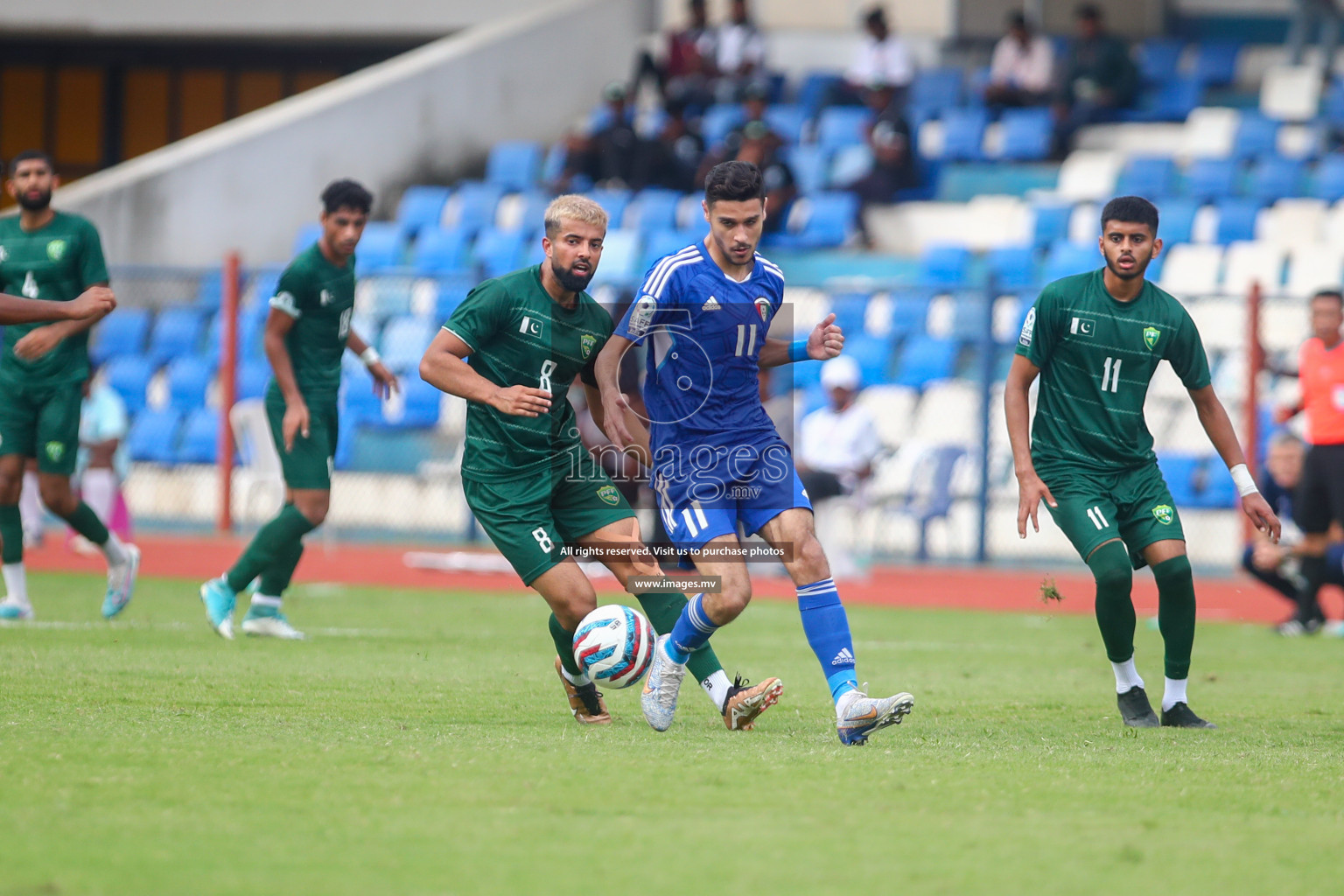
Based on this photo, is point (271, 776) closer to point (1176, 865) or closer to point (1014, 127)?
point (1176, 865)

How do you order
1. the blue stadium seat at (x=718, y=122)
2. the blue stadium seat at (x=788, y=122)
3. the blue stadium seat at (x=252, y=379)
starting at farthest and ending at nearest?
the blue stadium seat at (x=788, y=122), the blue stadium seat at (x=718, y=122), the blue stadium seat at (x=252, y=379)

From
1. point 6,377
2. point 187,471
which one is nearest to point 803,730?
point 6,377

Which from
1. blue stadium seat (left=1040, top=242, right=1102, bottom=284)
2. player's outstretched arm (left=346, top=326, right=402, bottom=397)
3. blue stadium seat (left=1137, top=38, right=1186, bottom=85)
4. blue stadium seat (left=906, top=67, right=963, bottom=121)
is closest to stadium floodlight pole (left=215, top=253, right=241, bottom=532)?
player's outstretched arm (left=346, top=326, right=402, bottom=397)

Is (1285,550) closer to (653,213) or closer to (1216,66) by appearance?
(653,213)

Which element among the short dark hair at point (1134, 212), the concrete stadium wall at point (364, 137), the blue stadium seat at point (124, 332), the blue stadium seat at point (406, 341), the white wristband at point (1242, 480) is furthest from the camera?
the concrete stadium wall at point (364, 137)

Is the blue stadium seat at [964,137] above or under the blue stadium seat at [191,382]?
Answer: above

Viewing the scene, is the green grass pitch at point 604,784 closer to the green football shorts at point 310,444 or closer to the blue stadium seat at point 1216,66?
the green football shorts at point 310,444

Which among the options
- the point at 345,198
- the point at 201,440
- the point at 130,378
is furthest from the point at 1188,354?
the point at 130,378

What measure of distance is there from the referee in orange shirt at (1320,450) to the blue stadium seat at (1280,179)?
306 inches

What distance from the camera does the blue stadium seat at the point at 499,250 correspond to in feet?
64.5

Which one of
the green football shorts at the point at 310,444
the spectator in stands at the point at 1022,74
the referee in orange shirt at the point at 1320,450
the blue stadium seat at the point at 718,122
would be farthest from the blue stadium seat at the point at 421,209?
the referee in orange shirt at the point at 1320,450

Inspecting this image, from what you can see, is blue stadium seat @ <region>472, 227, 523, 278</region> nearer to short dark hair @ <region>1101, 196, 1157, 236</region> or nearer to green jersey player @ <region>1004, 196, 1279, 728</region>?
green jersey player @ <region>1004, 196, 1279, 728</region>

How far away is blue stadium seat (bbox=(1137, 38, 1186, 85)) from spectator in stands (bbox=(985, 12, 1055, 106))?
144 centimetres

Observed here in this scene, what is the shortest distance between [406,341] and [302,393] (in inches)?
326
